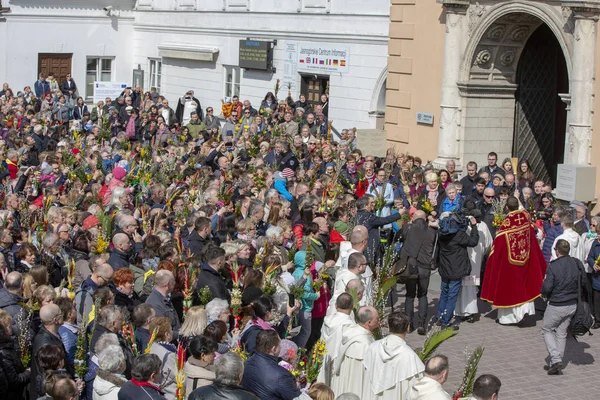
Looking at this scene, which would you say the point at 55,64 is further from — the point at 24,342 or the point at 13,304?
the point at 24,342

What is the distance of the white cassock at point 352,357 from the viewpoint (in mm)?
9977

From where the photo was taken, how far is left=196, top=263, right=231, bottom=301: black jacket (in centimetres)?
1112

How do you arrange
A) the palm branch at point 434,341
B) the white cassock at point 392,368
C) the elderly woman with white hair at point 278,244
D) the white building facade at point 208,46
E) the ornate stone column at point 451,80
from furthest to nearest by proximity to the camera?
the white building facade at point 208,46 → the ornate stone column at point 451,80 → the elderly woman with white hair at point 278,244 → the palm branch at point 434,341 → the white cassock at point 392,368

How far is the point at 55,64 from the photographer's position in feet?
125

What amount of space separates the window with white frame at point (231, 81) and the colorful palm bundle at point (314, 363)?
80.4 ft

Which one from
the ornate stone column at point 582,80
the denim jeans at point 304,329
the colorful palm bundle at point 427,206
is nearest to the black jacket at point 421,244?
the colorful palm bundle at point 427,206

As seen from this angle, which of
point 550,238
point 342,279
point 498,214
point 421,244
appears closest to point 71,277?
point 342,279

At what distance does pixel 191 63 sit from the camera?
35938 mm

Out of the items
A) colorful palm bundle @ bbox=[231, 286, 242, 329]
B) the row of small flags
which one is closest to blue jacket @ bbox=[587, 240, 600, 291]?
colorful palm bundle @ bbox=[231, 286, 242, 329]

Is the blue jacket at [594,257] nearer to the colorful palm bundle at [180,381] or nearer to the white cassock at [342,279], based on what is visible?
the white cassock at [342,279]

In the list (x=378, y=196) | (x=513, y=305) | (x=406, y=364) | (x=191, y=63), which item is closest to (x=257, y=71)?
(x=191, y=63)

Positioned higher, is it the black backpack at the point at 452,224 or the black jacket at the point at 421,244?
the black backpack at the point at 452,224

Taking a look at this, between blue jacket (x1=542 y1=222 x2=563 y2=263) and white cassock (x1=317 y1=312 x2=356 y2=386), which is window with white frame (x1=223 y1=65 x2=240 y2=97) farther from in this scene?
white cassock (x1=317 y1=312 x2=356 y2=386)

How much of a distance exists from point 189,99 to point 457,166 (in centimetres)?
1240
